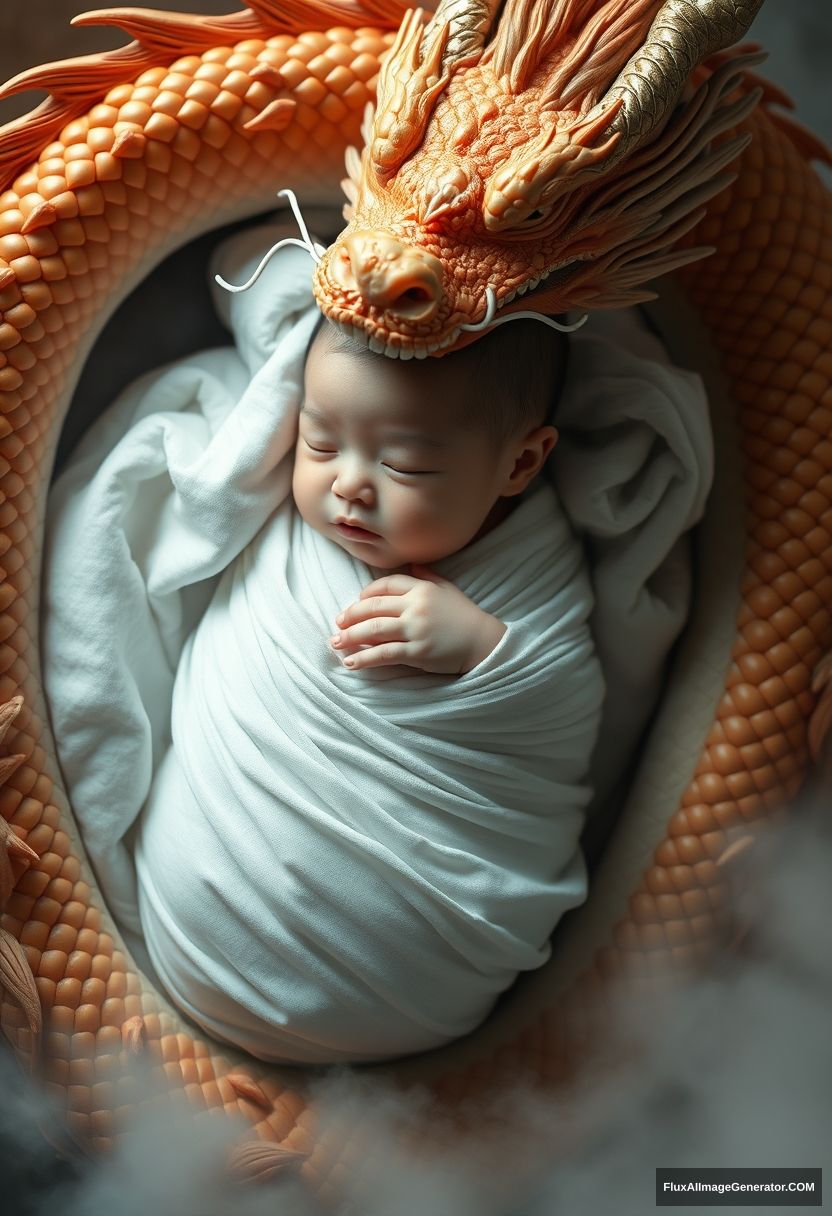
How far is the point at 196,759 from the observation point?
97 centimetres

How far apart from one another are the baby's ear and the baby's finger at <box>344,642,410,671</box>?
0.55ft

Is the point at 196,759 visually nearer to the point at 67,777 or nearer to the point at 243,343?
the point at 67,777

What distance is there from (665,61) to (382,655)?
0.48m

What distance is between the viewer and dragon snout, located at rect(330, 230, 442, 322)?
0.77m

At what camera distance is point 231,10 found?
45.3 inches

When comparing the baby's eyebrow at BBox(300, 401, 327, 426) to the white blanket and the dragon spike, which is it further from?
the dragon spike

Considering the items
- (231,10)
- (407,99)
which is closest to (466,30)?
(407,99)

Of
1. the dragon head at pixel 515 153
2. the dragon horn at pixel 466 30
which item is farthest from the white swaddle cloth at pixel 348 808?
the dragon horn at pixel 466 30

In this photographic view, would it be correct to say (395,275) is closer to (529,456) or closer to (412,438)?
(412,438)

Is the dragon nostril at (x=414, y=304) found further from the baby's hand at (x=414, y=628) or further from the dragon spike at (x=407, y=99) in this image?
the baby's hand at (x=414, y=628)

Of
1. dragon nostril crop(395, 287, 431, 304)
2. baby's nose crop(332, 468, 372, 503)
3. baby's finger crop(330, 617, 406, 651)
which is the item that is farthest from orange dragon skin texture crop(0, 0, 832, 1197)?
baby's finger crop(330, 617, 406, 651)

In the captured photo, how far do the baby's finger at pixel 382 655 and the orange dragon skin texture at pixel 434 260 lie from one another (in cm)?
24

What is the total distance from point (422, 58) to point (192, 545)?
44 centimetres

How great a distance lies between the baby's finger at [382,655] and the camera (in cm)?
91
